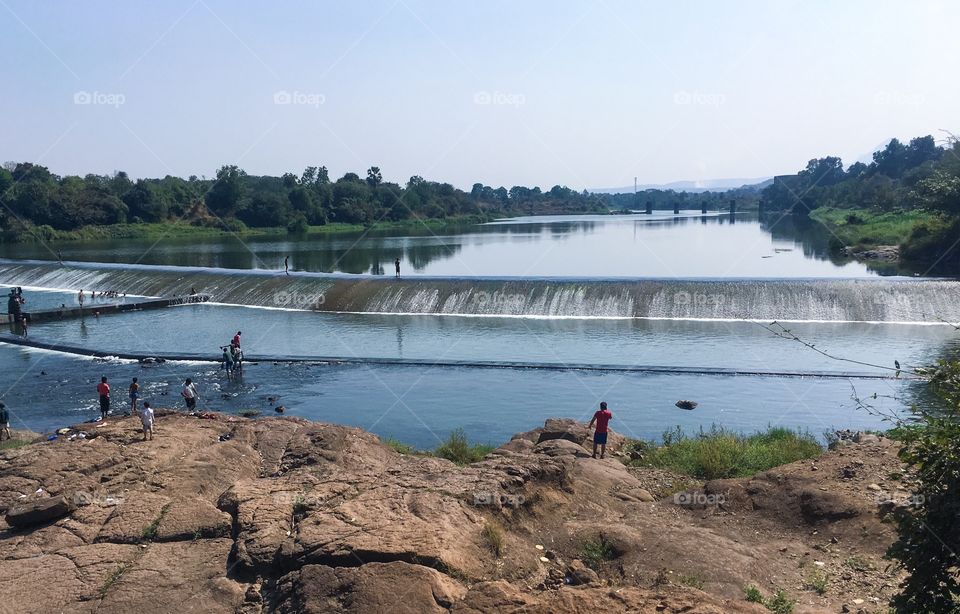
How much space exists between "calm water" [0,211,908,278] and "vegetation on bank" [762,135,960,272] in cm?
331

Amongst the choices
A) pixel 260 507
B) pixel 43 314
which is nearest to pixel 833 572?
pixel 260 507

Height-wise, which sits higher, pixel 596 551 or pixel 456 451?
pixel 596 551

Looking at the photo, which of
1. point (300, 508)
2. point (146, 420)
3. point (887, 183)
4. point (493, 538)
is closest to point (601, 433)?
point (493, 538)

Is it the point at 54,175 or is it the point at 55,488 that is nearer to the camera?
the point at 55,488

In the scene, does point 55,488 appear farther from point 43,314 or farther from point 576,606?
point 43,314

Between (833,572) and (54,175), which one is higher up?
(54,175)

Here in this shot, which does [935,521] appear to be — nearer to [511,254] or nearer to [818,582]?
[818,582]

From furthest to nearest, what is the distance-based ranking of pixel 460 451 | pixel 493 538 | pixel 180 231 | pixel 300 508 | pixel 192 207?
pixel 192 207, pixel 180 231, pixel 460 451, pixel 300 508, pixel 493 538

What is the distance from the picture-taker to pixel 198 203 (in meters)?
95.9

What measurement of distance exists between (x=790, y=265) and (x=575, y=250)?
60.8 ft

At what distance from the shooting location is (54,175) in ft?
364

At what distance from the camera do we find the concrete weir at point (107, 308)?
30562 mm

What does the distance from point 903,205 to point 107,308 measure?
7313cm

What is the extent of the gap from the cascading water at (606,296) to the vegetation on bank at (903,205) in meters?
14.7
